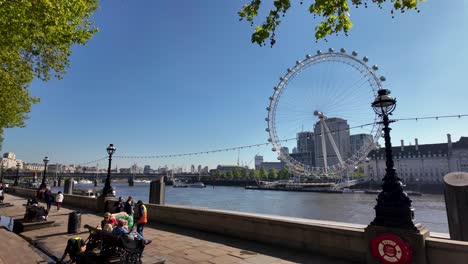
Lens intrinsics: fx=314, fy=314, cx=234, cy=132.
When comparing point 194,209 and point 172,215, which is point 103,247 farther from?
point 172,215

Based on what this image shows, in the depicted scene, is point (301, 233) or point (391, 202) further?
point (301, 233)

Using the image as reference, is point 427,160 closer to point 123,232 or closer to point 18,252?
point 123,232

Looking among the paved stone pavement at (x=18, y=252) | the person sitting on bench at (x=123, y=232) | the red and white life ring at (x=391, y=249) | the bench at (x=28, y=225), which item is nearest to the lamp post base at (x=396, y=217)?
the red and white life ring at (x=391, y=249)

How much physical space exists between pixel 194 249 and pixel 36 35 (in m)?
8.97

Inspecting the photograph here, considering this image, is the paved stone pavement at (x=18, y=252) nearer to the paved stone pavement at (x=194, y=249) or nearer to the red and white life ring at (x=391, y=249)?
the paved stone pavement at (x=194, y=249)

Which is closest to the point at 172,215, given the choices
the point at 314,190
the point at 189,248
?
the point at 189,248

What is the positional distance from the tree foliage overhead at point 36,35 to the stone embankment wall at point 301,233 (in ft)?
27.7

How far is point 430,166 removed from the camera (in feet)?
471

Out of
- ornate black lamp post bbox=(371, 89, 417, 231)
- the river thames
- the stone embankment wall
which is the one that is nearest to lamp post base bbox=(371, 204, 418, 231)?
ornate black lamp post bbox=(371, 89, 417, 231)

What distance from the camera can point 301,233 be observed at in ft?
29.9

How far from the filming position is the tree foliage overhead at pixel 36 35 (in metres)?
9.35

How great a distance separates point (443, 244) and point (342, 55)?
190ft

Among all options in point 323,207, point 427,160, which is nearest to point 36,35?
point 323,207

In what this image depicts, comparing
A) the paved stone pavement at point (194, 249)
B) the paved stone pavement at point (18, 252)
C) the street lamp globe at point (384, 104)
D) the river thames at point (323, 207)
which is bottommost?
the river thames at point (323, 207)
